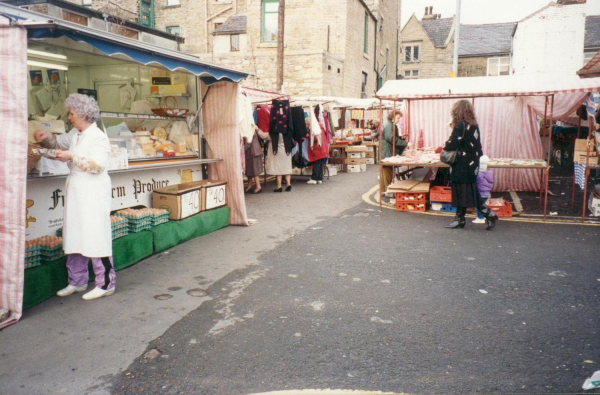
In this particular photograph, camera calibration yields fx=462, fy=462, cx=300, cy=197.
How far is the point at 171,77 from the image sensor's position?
7777 millimetres

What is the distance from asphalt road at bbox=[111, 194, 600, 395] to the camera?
311 cm

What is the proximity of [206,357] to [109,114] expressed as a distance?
14.5 feet

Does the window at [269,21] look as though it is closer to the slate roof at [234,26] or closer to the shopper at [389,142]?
the slate roof at [234,26]

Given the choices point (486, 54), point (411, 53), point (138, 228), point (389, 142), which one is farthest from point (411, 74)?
point (138, 228)

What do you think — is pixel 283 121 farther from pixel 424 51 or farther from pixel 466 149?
pixel 424 51

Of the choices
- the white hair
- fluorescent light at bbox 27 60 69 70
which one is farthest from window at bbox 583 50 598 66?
the white hair

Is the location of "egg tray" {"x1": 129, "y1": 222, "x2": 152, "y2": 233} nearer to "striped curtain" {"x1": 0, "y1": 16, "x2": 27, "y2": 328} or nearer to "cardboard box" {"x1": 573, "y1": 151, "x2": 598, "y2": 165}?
"striped curtain" {"x1": 0, "y1": 16, "x2": 27, "y2": 328}

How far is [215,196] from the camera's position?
299 inches

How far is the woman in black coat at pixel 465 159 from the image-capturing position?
24.3 feet

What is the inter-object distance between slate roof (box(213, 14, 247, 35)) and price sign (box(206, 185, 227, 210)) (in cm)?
1913

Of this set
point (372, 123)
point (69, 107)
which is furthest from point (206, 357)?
point (372, 123)

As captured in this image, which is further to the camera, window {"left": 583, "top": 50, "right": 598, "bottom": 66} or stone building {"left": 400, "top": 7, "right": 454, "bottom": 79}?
stone building {"left": 400, "top": 7, "right": 454, "bottom": 79}

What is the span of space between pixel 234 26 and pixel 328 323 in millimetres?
25420

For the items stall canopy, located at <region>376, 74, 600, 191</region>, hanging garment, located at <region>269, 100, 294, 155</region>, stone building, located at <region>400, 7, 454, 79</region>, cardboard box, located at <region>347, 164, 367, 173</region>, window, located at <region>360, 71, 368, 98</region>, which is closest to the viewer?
stall canopy, located at <region>376, 74, 600, 191</region>
